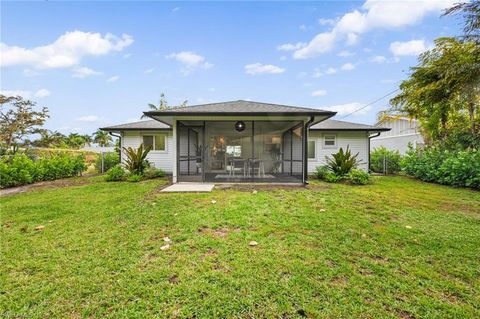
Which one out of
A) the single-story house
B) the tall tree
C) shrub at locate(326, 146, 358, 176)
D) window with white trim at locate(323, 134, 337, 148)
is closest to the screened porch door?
the single-story house

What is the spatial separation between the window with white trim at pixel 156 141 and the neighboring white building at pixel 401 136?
15.7m

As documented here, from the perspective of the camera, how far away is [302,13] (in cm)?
1154

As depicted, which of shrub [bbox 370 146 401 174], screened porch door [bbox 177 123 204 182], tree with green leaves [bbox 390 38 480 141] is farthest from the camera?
shrub [bbox 370 146 401 174]

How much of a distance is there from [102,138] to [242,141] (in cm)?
3740

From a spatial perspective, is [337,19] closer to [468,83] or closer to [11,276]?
[468,83]

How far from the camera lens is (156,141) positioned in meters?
12.0

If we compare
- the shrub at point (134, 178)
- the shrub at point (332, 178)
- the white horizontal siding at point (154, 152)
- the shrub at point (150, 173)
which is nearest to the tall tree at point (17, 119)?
the white horizontal siding at point (154, 152)

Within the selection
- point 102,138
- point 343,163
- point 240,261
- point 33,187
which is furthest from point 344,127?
point 102,138

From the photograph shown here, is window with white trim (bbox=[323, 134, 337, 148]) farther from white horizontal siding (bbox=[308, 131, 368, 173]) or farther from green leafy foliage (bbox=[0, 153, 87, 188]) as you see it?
green leafy foliage (bbox=[0, 153, 87, 188])

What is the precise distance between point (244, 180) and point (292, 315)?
6823mm

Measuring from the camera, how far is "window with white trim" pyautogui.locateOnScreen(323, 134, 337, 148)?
40.0 feet

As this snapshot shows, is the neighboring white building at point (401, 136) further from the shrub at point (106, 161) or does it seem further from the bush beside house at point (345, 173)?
the shrub at point (106, 161)

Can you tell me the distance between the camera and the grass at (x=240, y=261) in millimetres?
1931

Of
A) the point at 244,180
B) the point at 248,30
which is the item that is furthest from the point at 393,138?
the point at 244,180
